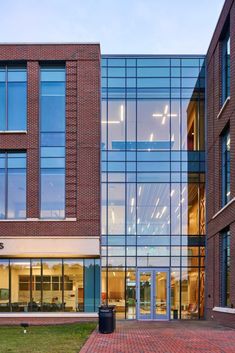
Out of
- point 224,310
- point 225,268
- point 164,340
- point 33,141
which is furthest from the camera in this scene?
point 33,141

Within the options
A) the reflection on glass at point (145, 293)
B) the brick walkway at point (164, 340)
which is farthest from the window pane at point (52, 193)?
the brick walkway at point (164, 340)

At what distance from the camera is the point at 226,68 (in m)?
23.7

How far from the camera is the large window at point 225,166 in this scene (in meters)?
23.1

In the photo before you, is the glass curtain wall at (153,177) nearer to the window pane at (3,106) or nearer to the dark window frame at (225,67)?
the dark window frame at (225,67)

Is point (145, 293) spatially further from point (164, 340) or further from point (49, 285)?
point (164, 340)

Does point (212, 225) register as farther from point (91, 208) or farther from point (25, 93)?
point (25, 93)

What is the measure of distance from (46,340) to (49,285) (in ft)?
26.0

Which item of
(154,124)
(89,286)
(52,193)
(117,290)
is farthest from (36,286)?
(154,124)

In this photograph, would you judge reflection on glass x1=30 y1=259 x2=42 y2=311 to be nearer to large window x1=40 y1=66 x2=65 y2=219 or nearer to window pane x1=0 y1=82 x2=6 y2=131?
large window x1=40 y1=66 x2=65 y2=219

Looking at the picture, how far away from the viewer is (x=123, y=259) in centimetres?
2611

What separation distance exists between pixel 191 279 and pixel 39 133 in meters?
10.5

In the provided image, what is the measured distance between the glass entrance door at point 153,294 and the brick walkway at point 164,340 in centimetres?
353

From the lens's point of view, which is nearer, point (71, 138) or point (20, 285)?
point (20, 285)

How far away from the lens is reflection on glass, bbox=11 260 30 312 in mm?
24531
